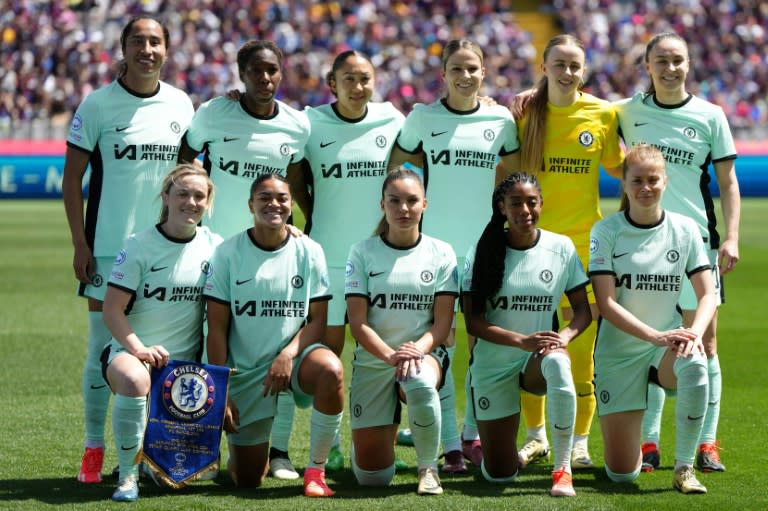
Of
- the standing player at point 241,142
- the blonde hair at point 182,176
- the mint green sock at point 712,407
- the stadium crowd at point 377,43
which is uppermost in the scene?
the stadium crowd at point 377,43

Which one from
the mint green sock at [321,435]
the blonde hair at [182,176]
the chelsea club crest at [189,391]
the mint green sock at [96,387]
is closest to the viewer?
the chelsea club crest at [189,391]

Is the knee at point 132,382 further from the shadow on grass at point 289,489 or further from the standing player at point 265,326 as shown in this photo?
the shadow on grass at point 289,489

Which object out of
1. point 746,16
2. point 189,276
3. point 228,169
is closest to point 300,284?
point 189,276

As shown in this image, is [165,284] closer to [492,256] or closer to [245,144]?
[245,144]

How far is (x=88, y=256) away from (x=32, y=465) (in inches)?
43.8

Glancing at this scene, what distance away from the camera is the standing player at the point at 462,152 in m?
6.30

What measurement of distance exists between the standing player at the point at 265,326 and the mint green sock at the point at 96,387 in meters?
0.72

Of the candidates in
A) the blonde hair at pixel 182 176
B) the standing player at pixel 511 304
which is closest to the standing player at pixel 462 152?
the standing player at pixel 511 304

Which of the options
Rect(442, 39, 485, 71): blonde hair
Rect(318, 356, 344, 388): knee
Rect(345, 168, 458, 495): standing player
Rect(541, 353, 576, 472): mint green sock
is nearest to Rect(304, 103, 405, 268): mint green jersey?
Rect(442, 39, 485, 71): blonde hair

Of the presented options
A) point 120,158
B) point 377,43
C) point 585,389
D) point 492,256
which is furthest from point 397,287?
point 377,43

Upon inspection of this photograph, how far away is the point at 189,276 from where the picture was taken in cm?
557

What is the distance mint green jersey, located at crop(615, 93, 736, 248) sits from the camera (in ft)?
20.6

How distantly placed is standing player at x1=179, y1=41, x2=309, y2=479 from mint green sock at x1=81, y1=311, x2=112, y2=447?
2.75ft

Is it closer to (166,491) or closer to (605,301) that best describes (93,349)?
(166,491)
